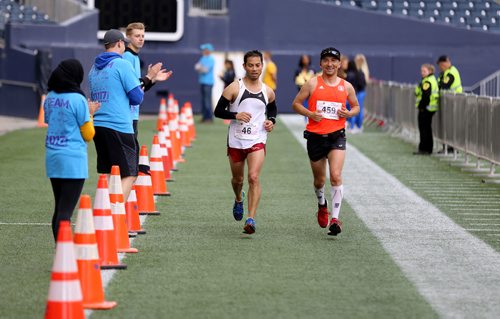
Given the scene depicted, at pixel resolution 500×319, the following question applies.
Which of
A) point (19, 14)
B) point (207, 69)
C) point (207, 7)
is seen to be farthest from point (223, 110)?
point (207, 7)

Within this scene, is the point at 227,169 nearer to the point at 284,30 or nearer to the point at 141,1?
the point at 141,1

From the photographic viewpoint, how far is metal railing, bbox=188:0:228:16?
140ft

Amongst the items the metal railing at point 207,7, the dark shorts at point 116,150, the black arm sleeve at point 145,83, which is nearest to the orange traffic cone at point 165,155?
the black arm sleeve at point 145,83

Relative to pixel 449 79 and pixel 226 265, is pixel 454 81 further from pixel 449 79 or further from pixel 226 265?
pixel 226 265

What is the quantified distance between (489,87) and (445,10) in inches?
287

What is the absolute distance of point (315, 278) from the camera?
10266mm

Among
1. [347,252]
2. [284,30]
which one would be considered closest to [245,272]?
[347,252]

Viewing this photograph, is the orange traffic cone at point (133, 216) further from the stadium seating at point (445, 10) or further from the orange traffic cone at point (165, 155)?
the stadium seating at point (445, 10)

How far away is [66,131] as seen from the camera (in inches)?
402

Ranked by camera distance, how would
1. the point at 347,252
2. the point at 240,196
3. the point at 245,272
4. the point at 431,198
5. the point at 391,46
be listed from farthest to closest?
the point at 391,46, the point at 431,198, the point at 240,196, the point at 347,252, the point at 245,272

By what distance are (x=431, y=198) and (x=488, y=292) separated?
23.9 feet

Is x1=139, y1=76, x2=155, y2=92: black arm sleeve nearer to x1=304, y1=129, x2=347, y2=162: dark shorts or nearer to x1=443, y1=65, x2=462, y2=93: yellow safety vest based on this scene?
x1=304, y1=129, x2=347, y2=162: dark shorts

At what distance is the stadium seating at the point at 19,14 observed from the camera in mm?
39375

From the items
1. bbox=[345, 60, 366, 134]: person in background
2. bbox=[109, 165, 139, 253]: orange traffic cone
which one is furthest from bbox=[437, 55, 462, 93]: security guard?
bbox=[109, 165, 139, 253]: orange traffic cone
